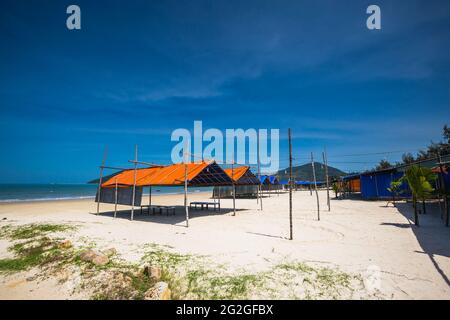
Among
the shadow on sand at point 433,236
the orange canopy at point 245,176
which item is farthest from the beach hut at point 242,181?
the shadow on sand at point 433,236

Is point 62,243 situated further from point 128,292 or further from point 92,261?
point 128,292

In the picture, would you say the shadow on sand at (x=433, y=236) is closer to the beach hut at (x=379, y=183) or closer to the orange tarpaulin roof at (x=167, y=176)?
the orange tarpaulin roof at (x=167, y=176)

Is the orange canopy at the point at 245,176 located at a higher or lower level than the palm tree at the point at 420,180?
higher

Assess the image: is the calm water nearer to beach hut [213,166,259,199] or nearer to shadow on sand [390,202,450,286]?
beach hut [213,166,259,199]

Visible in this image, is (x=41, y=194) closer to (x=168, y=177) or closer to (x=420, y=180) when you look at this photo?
(x=168, y=177)

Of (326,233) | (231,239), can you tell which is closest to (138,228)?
(231,239)

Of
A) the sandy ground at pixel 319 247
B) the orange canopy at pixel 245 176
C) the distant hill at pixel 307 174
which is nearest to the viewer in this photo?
the sandy ground at pixel 319 247

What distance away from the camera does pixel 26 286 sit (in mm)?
5207

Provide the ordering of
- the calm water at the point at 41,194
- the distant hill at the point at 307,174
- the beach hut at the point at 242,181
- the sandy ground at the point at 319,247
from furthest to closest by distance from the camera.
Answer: the distant hill at the point at 307,174, the calm water at the point at 41,194, the beach hut at the point at 242,181, the sandy ground at the point at 319,247

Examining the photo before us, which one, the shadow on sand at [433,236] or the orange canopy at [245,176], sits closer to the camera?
the shadow on sand at [433,236]

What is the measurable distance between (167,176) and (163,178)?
0.25 metres

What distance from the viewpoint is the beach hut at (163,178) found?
1312 centimetres

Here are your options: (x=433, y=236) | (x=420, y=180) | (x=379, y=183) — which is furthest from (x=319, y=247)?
(x=379, y=183)
